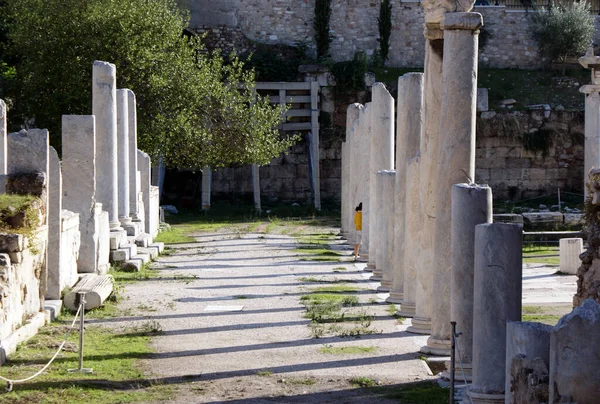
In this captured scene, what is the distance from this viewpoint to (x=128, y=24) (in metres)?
24.8

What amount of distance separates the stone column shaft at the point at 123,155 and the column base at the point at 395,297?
7.48m

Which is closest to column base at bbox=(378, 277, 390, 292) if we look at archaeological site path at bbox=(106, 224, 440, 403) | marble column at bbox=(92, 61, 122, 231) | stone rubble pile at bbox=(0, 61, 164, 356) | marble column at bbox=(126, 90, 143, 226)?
archaeological site path at bbox=(106, 224, 440, 403)

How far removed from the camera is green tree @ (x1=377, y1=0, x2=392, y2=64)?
38000mm

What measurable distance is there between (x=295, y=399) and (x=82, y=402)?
6.05 feet

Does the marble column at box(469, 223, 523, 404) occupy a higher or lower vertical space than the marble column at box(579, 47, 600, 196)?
lower

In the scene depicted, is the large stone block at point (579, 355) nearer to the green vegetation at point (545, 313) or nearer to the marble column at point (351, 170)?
the green vegetation at point (545, 313)

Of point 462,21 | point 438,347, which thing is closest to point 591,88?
point 462,21

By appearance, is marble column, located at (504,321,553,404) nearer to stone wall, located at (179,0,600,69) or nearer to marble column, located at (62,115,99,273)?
marble column, located at (62,115,99,273)

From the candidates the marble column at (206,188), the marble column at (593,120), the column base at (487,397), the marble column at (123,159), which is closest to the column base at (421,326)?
the column base at (487,397)

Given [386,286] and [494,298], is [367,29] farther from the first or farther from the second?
[494,298]

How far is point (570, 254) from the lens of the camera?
18.8 meters

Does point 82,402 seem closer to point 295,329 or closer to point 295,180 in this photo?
point 295,329

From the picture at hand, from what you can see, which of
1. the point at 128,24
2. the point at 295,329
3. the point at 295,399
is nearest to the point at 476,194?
the point at 295,399

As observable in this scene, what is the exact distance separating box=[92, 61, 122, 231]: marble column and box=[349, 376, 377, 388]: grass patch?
9.95 meters
